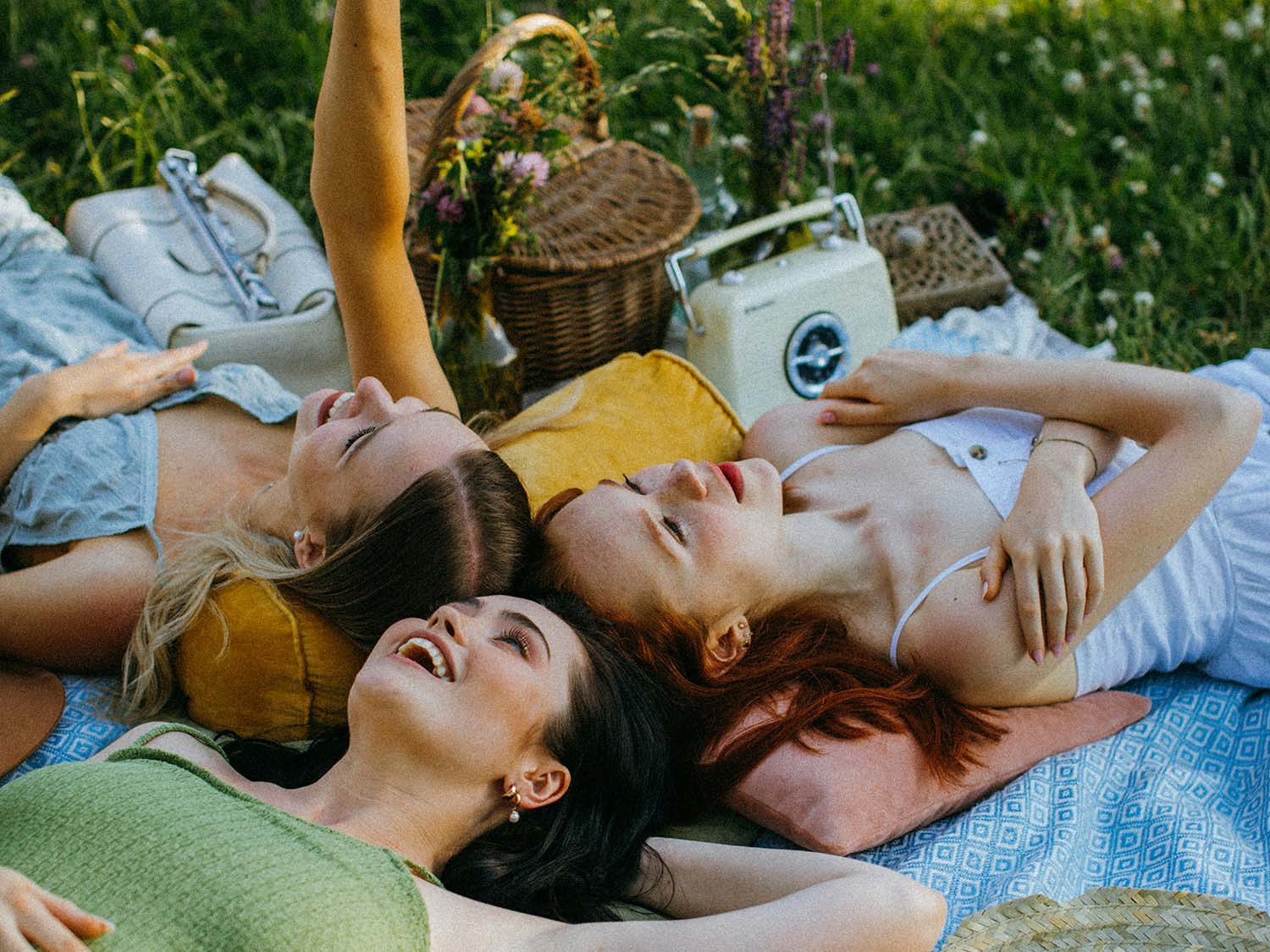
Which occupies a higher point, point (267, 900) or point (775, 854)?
point (267, 900)

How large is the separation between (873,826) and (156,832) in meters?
1.25

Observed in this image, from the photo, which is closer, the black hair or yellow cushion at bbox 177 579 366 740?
the black hair

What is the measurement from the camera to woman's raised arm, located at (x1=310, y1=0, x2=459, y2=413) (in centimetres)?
247

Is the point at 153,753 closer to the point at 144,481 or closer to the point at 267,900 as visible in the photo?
the point at 267,900

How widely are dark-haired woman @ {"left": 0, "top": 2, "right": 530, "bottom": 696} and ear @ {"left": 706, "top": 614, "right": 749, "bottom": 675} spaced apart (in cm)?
44

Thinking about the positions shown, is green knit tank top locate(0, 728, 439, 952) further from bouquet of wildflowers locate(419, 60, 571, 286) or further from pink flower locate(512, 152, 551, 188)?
pink flower locate(512, 152, 551, 188)

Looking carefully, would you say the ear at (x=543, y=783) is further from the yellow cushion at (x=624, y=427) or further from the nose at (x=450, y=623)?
the yellow cushion at (x=624, y=427)

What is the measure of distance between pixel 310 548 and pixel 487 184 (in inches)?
54.7

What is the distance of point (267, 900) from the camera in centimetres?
170

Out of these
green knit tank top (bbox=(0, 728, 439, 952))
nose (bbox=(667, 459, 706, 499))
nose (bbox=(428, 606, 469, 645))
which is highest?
nose (bbox=(667, 459, 706, 499))

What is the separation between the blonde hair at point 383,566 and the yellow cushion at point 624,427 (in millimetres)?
403

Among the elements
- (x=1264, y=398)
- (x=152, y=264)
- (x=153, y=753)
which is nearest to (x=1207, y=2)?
(x=1264, y=398)

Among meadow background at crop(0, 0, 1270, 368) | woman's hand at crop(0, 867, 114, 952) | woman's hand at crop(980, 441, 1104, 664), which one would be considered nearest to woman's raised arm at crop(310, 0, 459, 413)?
woman's hand at crop(980, 441, 1104, 664)

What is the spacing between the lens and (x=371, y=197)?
270cm
